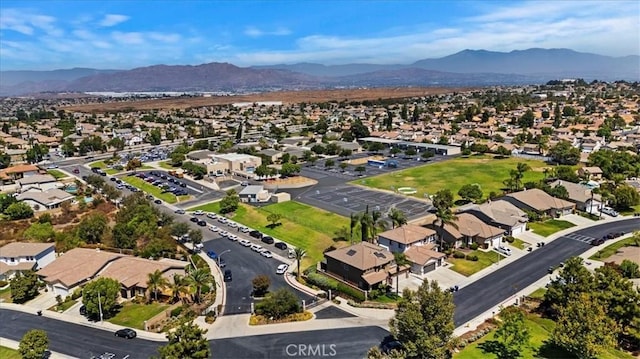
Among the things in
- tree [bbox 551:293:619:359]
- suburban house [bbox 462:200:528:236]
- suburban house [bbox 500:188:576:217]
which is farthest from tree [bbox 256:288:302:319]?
suburban house [bbox 500:188:576:217]

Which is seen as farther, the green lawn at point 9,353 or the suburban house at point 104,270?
the suburban house at point 104,270

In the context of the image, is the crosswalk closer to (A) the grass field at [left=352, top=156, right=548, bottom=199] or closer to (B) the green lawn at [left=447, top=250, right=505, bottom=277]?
(B) the green lawn at [left=447, top=250, right=505, bottom=277]

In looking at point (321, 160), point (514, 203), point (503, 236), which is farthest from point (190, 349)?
point (321, 160)

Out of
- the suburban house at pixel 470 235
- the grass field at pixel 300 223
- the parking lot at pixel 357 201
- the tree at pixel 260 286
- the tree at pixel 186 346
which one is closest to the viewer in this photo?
the tree at pixel 186 346

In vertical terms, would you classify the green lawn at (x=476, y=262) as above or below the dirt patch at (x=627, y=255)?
below

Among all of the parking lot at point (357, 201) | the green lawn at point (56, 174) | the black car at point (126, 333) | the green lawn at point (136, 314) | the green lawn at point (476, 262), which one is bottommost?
the green lawn at point (476, 262)

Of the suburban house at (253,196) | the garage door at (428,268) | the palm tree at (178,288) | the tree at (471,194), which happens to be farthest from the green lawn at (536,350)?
the suburban house at (253,196)

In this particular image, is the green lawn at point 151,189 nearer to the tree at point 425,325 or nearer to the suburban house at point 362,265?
the suburban house at point 362,265

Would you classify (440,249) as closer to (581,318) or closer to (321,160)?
(581,318)
